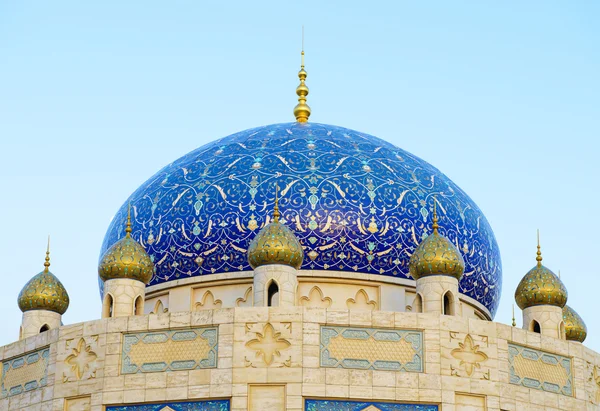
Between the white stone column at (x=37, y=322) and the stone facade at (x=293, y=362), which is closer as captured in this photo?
the stone facade at (x=293, y=362)

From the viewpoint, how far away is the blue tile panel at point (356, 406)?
16.2m

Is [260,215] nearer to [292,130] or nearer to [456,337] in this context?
[292,130]

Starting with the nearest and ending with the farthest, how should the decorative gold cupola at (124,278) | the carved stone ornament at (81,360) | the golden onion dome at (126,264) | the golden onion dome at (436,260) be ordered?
the carved stone ornament at (81,360), the golden onion dome at (436,260), the decorative gold cupola at (124,278), the golden onion dome at (126,264)

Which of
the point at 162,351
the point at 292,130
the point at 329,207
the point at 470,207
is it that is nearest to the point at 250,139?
the point at 292,130

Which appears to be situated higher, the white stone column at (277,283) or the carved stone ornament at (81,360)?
the white stone column at (277,283)

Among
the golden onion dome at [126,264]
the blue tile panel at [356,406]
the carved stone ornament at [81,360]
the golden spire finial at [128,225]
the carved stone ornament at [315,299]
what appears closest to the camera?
the blue tile panel at [356,406]

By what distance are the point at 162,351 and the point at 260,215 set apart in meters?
3.38

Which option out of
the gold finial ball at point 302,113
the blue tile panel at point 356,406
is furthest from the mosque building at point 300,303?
the gold finial ball at point 302,113

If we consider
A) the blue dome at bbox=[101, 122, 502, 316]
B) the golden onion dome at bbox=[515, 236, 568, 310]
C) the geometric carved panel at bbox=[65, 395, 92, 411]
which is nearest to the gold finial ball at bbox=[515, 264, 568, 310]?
the golden onion dome at bbox=[515, 236, 568, 310]

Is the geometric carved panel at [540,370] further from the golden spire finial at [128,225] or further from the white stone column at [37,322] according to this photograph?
the white stone column at [37,322]

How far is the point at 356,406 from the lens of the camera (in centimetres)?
1630

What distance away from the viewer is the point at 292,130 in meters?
21.3

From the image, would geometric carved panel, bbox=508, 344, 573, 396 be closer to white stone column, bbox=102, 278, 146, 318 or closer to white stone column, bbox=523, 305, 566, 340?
white stone column, bbox=523, 305, 566, 340

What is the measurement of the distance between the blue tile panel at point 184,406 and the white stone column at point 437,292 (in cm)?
306
